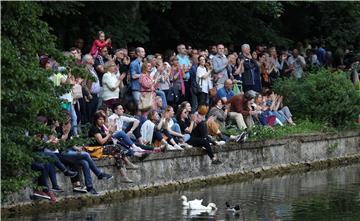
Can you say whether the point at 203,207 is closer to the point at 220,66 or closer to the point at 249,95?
the point at 249,95

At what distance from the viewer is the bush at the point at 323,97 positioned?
3600 cm

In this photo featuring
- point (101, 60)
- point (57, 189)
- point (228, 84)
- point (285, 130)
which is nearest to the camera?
point (57, 189)

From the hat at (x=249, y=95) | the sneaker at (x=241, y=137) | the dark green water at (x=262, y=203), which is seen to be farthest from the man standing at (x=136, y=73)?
the hat at (x=249, y=95)

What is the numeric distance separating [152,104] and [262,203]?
4891 millimetres

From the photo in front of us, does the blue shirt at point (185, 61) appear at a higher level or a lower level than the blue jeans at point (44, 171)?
higher

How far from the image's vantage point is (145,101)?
28609 mm

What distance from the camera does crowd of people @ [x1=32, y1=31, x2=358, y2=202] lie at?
24344 mm

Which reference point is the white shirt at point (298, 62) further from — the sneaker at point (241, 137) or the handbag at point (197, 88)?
the sneaker at point (241, 137)

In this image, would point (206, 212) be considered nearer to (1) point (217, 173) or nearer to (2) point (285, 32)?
(1) point (217, 173)

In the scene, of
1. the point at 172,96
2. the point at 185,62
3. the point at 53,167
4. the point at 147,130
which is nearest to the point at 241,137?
the point at 172,96

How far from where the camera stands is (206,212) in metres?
23.2

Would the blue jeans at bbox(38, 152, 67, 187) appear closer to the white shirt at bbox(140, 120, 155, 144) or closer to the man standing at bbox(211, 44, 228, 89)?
the white shirt at bbox(140, 120, 155, 144)

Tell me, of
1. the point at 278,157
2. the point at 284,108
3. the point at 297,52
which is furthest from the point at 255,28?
the point at 278,157

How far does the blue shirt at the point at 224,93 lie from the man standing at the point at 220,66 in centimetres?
27
